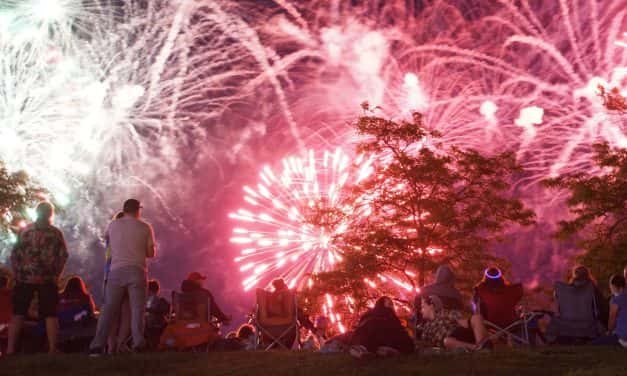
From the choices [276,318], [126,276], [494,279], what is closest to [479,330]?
[494,279]

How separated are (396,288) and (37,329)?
18.3 m

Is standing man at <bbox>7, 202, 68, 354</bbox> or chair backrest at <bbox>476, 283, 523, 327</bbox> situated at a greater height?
standing man at <bbox>7, 202, 68, 354</bbox>

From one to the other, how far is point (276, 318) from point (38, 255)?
456 centimetres

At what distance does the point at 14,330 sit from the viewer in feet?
33.6

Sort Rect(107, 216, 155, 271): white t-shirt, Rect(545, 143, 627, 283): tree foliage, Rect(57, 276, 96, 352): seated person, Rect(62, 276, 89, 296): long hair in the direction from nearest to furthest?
Rect(107, 216, 155, 271): white t-shirt, Rect(57, 276, 96, 352): seated person, Rect(62, 276, 89, 296): long hair, Rect(545, 143, 627, 283): tree foliage

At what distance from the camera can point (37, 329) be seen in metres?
11.6

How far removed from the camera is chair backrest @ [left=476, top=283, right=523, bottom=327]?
11094 millimetres

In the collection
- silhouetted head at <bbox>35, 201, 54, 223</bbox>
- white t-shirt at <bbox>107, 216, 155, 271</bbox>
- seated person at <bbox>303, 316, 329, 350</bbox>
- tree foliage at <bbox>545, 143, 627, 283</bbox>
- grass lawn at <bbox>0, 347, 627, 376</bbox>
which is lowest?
grass lawn at <bbox>0, 347, 627, 376</bbox>

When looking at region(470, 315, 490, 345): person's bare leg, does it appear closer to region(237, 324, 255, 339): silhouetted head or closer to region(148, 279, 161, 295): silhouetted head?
region(148, 279, 161, 295): silhouetted head

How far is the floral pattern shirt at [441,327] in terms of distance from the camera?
32.7 feet

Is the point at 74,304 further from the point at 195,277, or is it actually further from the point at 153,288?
the point at 195,277

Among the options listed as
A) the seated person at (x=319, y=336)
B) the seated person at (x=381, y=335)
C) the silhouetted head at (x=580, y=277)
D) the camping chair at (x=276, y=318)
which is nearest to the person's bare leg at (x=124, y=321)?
the seated person at (x=381, y=335)

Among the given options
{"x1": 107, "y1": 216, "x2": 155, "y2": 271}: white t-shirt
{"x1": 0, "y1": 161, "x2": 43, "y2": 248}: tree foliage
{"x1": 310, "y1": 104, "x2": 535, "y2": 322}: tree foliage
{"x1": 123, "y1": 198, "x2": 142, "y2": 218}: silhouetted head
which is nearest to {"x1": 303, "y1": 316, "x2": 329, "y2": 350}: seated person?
{"x1": 107, "y1": 216, "x2": 155, "y2": 271}: white t-shirt

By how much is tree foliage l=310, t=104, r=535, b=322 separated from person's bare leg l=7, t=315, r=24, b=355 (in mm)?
17070
